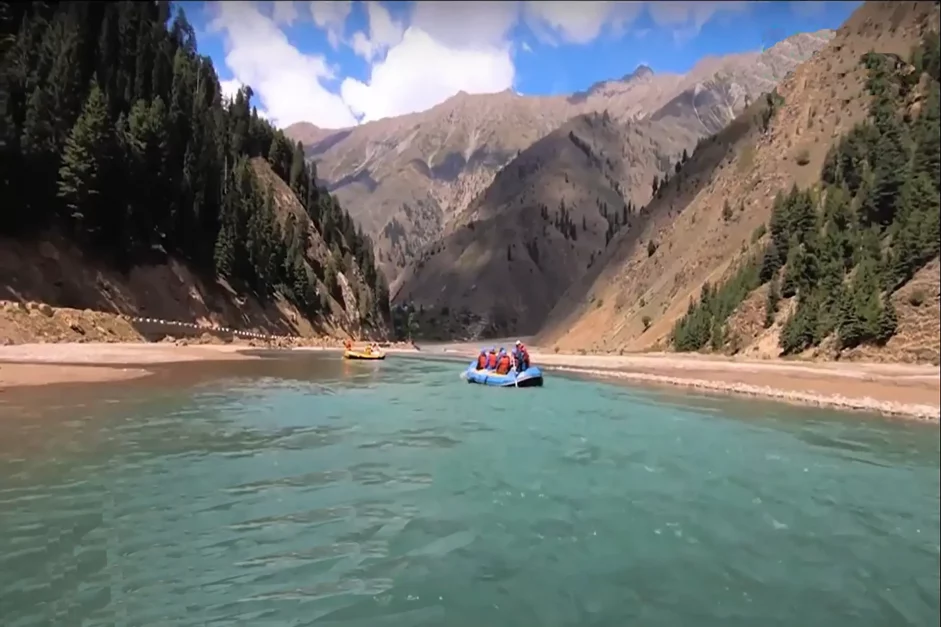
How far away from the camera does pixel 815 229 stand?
57375 millimetres

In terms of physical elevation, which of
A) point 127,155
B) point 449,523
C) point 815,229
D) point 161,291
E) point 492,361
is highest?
point 127,155

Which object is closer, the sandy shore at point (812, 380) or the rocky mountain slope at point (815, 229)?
the sandy shore at point (812, 380)

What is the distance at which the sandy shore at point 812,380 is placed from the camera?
111 feet

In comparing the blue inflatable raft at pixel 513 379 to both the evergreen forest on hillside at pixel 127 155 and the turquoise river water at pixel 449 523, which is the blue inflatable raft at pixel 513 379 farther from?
the evergreen forest on hillside at pixel 127 155

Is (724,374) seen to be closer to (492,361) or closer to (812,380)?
Result: (812,380)

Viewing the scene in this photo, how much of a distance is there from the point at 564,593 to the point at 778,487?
968 cm

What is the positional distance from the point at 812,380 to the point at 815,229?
21371 millimetres

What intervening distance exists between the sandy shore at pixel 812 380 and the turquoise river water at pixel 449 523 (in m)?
7.17

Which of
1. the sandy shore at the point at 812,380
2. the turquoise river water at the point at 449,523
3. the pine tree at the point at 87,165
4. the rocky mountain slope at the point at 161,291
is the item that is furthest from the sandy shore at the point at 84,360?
the sandy shore at the point at 812,380

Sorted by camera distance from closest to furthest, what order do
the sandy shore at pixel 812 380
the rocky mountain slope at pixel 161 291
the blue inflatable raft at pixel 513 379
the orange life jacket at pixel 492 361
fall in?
1. the sandy shore at pixel 812 380
2. the blue inflatable raft at pixel 513 379
3. the orange life jacket at pixel 492 361
4. the rocky mountain slope at pixel 161 291

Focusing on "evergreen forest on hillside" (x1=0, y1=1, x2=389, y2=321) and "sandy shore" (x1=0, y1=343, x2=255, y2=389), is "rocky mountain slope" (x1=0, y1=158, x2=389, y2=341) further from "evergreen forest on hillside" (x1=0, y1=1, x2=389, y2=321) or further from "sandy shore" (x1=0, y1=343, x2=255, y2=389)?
"sandy shore" (x1=0, y1=343, x2=255, y2=389)

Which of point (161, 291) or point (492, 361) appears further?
point (161, 291)

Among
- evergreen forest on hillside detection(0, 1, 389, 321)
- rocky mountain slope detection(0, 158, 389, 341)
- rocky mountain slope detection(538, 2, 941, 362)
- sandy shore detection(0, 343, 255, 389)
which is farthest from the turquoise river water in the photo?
evergreen forest on hillside detection(0, 1, 389, 321)

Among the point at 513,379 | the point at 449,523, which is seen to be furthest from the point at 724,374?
the point at 449,523
